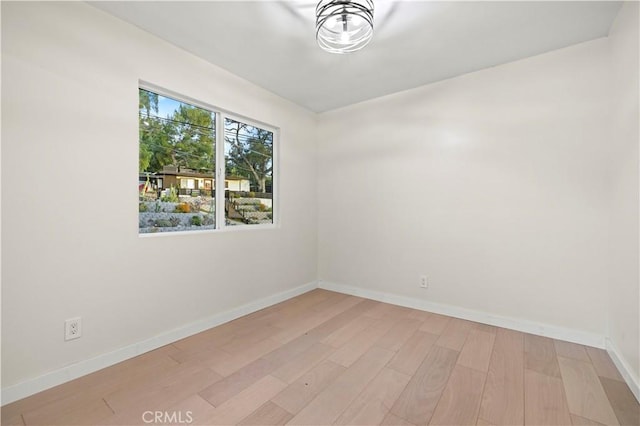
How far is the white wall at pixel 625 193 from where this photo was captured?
165 centimetres

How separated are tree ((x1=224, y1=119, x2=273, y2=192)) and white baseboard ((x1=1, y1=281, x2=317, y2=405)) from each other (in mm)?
1344

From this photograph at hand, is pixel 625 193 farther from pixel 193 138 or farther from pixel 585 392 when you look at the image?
pixel 193 138

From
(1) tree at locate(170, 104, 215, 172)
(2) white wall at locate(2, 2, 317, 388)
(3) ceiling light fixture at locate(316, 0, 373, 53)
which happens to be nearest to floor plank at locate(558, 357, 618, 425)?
(3) ceiling light fixture at locate(316, 0, 373, 53)

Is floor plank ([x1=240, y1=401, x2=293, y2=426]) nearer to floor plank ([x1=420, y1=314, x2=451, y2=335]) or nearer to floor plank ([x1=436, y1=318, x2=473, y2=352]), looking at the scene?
floor plank ([x1=436, y1=318, x2=473, y2=352])

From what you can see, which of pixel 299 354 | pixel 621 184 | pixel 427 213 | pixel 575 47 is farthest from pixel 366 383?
pixel 575 47

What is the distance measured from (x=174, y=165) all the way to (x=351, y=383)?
85.2 inches

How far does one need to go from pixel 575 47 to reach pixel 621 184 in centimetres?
118

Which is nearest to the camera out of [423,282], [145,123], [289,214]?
[145,123]

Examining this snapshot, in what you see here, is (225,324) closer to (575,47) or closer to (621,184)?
(621,184)

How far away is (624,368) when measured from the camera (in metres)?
1.75

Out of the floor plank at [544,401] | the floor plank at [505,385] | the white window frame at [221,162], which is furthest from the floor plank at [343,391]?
the white window frame at [221,162]

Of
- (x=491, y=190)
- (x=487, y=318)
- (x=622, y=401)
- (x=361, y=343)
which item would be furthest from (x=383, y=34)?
(x=622, y=401)

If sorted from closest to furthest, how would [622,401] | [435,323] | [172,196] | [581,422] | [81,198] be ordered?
[581,422] < [622,401] < [81,198] < [172,196] < [435,323]

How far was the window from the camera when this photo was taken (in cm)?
220
